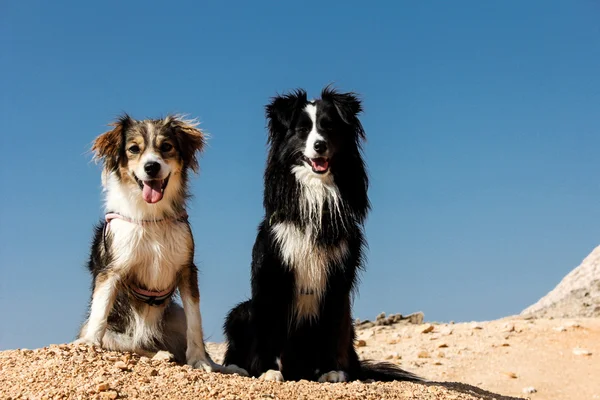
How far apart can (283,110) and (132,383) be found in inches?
97.3

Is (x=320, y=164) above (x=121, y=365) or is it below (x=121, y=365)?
above

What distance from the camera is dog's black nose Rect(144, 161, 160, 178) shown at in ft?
17.0

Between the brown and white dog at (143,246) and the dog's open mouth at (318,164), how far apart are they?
3.39 ft

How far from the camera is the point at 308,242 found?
5.54 m

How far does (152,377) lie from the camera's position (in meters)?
4.73

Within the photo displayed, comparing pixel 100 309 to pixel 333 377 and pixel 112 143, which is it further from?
pixel 333 377

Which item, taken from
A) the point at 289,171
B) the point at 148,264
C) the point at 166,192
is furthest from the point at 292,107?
the point at 148,264

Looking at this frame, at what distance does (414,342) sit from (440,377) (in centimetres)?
144

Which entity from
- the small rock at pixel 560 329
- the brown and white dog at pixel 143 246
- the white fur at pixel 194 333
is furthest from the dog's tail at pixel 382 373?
the small rock at pixel 560 329

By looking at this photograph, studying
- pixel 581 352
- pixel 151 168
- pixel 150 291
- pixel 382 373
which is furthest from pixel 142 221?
pixel 581 352

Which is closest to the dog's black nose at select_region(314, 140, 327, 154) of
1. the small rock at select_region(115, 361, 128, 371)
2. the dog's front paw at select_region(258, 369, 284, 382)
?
the dog's front paw at select_region(258, 369, 284, 382)

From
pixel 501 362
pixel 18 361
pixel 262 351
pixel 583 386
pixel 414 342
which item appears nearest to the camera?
pixel 18 361

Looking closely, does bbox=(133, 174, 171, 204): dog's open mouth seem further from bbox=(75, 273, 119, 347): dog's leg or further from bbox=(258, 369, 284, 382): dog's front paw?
bbox=(258, 369, 284, 382): dog's front paw

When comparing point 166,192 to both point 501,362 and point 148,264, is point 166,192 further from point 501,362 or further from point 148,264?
point 501,362
